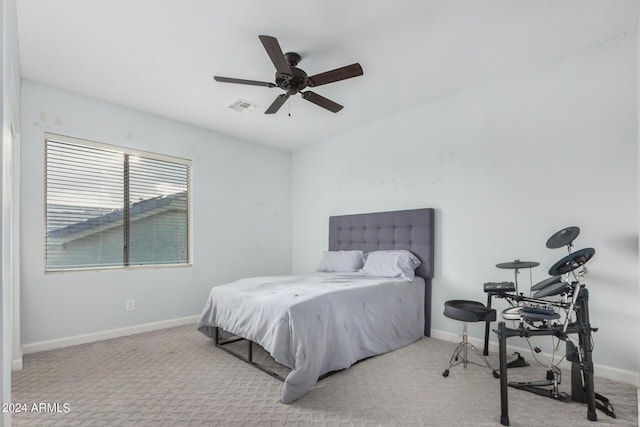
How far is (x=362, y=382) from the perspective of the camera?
2555 mm

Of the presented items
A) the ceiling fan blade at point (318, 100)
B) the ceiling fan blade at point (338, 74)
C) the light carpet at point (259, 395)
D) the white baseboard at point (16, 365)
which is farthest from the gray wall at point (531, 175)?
the white baseboard at point (16, 365)

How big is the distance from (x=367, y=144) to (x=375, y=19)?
2146 mm

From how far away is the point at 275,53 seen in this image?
2232 mm

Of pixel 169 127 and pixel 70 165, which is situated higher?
pixel 169 127

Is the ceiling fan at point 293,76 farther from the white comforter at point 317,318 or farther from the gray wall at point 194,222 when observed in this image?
the gray wall at point 194,222

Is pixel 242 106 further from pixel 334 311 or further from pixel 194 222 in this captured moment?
pixel 334 311

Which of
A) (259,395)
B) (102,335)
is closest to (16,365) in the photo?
(102,335)

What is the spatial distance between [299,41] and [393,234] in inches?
92.2

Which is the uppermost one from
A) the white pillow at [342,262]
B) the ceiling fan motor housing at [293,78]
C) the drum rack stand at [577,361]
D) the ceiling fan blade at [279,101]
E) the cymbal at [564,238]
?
the ceiling fan motor housing at [293,78]

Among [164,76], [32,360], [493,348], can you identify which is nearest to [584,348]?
[493,348]

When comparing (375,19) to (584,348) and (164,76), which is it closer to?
(164,76)

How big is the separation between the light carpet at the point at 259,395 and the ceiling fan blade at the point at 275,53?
7.55ft

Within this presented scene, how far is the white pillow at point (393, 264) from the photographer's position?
357 centimetres

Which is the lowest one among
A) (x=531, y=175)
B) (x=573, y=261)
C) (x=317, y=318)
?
(x=317, y=318)
